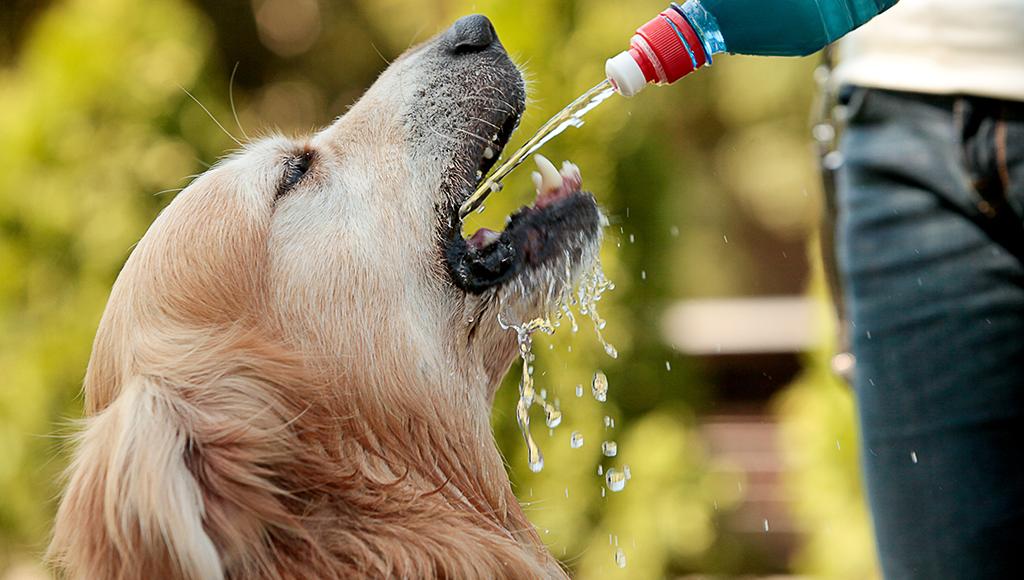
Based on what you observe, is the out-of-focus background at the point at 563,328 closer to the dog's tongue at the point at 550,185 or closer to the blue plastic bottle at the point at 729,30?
the dog's tongue at the point at 550,185

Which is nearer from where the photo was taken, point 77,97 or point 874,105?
point 874,105

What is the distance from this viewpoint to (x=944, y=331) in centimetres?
258

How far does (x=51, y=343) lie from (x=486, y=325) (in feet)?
12.1

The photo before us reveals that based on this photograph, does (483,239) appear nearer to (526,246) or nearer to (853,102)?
(526,246)

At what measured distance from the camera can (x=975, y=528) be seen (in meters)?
2.59

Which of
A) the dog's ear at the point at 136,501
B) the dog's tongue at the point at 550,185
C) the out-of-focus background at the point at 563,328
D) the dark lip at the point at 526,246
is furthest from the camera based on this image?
the out-of-focus background at the point at 563,328

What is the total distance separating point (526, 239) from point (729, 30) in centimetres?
72

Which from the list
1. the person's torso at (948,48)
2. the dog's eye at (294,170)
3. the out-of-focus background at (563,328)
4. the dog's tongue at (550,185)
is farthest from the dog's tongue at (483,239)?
the out-of-focus background at (563,328)

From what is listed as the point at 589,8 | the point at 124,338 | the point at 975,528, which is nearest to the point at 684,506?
the point at 589,8

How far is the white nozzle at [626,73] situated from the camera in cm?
234

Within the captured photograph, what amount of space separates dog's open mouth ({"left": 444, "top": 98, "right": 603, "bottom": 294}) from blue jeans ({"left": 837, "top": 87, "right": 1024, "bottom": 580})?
0.68m

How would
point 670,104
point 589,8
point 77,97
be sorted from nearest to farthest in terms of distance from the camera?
point 589,8, point 77,97, point 670,104

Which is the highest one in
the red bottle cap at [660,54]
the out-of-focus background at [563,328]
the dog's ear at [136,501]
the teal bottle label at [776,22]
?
the dog's ear at [136,501]

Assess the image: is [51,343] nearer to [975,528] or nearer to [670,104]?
[670,104]
